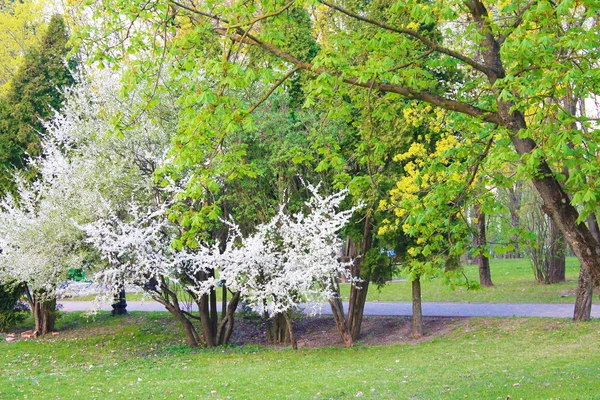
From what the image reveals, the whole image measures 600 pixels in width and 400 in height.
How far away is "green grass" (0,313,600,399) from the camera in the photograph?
30.8 feet

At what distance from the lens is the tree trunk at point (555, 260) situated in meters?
19.9

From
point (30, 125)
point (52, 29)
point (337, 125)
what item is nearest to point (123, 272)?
point (337, 125)

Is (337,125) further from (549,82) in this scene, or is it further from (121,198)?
(549,82)

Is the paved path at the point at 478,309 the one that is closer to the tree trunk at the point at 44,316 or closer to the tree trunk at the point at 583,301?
the tree trunk at the point at 583,301

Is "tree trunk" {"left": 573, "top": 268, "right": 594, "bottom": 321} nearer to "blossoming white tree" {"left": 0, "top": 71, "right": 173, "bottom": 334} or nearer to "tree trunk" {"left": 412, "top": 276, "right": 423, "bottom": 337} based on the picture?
"tree trunk" {"left": 412, "top": 276, "right": 423, "bottom": 337}

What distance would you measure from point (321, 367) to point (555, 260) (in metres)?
11.7

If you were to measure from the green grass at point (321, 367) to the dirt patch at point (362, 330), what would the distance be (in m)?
0.67

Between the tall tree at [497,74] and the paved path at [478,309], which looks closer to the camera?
the tall tree at [497,74]

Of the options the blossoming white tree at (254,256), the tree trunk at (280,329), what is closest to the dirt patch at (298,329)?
→ the tree trunk at (280,329)

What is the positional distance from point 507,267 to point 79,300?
745 inches

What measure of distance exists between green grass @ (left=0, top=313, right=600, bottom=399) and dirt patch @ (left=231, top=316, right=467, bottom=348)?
0.67 metres

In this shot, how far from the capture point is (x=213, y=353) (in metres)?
14.8

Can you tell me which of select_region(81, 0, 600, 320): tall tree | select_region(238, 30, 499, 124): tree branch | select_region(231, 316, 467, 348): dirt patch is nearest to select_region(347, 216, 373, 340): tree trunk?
select_region(231, 316, 467, 348): dirt patch

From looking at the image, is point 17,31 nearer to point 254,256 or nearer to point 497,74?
point 254,256
